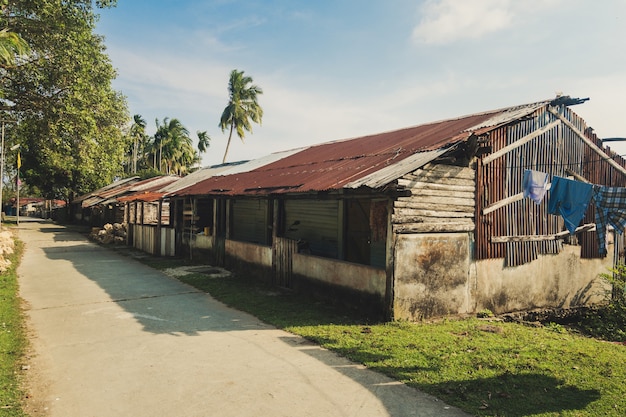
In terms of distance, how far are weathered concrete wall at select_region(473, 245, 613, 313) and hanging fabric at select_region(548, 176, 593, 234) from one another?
1.80 meters

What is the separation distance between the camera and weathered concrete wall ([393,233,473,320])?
8.12 metres

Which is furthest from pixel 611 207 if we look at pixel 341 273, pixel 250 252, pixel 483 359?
pixel 250 252

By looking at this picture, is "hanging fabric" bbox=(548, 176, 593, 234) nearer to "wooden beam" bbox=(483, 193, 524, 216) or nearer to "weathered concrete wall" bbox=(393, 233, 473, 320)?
"wooden beam" bbox=(483, 193, 524, 216)

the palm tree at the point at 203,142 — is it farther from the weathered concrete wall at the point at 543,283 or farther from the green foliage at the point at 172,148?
the weathered concrete wall at the point at 543,283

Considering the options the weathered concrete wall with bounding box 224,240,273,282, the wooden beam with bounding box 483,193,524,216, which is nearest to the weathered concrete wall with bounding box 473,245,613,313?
the wooden beam with bounding box 483,193,524,216

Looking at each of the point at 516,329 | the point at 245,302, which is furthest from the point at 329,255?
the point at 516,329

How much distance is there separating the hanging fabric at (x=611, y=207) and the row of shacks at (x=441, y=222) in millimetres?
1691

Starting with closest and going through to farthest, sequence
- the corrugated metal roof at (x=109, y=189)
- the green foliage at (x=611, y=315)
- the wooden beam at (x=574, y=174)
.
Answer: the green foliage at (x=611, y=315), the wooden beam at (x=574, y=174), the corrugated metal roof at (x=109, y=189)

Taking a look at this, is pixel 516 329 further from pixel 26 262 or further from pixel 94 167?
pixel 94 167

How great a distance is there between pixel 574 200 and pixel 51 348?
34.8 feet

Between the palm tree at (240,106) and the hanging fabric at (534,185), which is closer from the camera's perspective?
the hanging fabric at (534,185)

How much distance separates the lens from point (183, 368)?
591cm

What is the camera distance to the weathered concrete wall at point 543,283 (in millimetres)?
9438

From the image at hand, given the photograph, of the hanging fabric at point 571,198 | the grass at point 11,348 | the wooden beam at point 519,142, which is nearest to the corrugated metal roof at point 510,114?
the wooden beam at point 519,142
